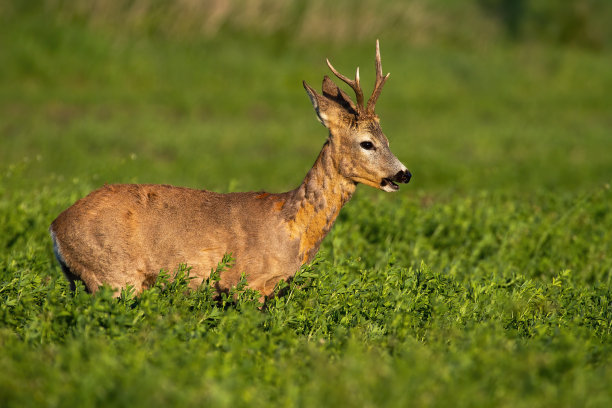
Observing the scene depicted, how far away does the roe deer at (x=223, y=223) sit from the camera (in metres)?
5.54

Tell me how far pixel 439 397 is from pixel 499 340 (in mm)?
995

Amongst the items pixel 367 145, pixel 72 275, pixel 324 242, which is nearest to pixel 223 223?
pixel 72 275

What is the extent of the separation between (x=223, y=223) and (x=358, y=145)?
3.98ft

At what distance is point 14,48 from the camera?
16.1 meters

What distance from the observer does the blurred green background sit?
42.4 ft

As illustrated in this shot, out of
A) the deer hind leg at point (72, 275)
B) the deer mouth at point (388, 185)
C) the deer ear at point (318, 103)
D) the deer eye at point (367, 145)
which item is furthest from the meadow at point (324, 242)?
the deer ear at point (318, 103)

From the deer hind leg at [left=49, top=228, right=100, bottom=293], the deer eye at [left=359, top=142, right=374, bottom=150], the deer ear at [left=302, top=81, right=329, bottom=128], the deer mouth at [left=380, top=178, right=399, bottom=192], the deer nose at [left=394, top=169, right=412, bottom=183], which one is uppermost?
the deer ear at [left=302, top=81, right=329, bottom=128]

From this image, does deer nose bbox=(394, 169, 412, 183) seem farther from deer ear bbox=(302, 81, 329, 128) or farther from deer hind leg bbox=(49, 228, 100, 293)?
deer hind leg bbox=(49, 228, 100, 293)

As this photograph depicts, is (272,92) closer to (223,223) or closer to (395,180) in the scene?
(395,180)

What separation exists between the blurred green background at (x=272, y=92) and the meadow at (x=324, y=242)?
7 cm

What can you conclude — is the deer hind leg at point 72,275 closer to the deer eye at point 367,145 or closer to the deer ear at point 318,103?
the deer ear at point 318,103

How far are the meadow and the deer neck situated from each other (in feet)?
0.71

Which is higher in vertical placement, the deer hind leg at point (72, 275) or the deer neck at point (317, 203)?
the deer neck at point (317, 203)

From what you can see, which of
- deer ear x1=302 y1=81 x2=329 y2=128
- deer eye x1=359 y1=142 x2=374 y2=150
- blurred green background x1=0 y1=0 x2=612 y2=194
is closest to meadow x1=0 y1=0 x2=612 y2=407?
blurred green background x1=0 y1=0 x2=612 y2=194
